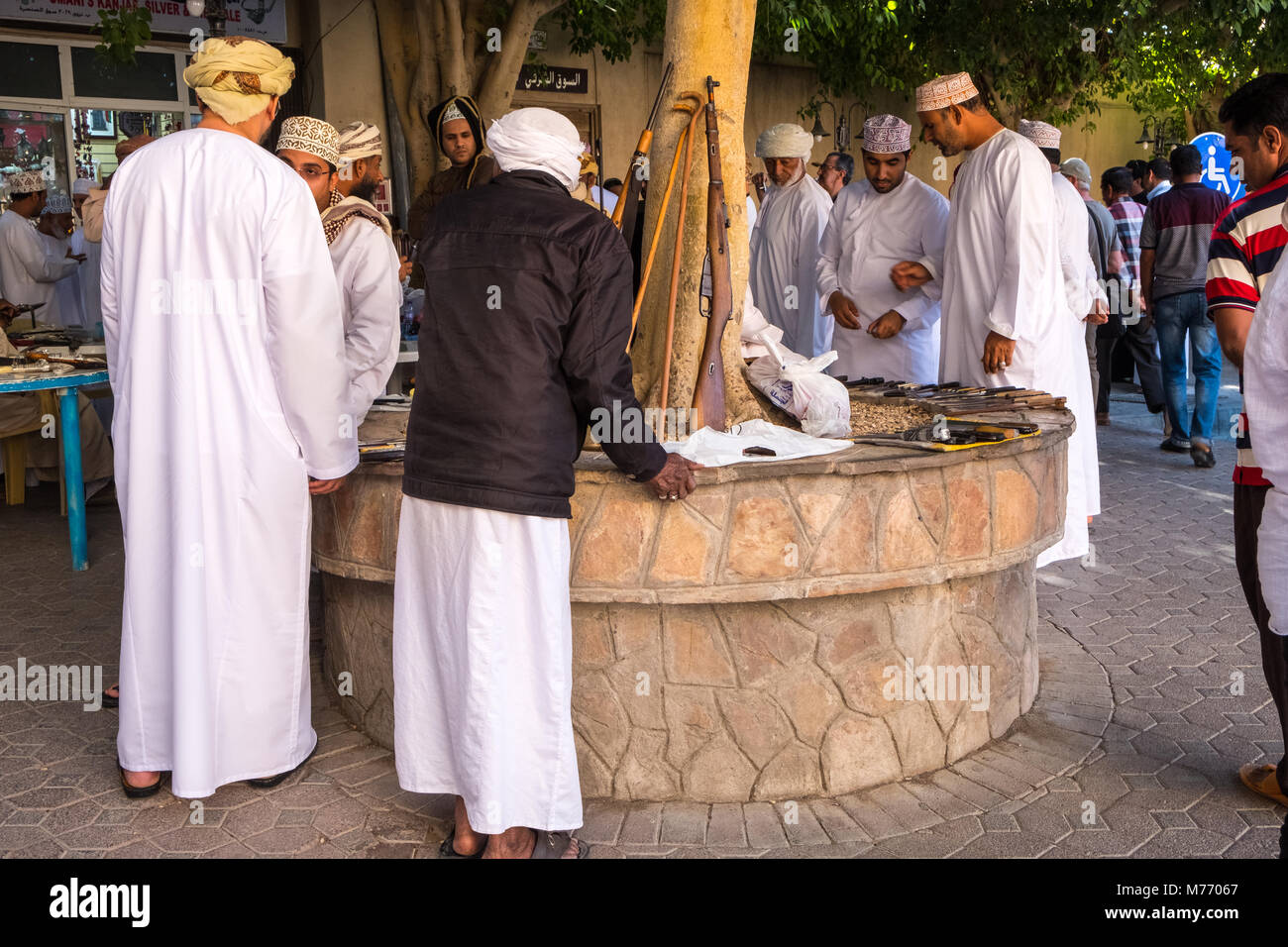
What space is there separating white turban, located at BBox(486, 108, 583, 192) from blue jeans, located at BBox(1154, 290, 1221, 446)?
267 inches

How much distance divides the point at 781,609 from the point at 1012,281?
226 centimetres

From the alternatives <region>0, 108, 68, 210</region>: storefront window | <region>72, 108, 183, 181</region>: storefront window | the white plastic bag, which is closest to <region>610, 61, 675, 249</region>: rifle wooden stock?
the white plastic bag

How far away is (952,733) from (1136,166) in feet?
30.3

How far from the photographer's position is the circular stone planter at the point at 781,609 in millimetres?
3377

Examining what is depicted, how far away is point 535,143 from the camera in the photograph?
295 cm

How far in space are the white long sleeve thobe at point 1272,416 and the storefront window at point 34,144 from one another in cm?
1300

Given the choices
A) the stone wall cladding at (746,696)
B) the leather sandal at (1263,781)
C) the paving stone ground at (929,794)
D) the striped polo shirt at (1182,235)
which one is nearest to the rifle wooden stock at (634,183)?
the stone wall cladding at (746,696)

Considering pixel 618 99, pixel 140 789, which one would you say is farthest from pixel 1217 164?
pixel 140 789

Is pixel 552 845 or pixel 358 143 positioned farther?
pixel 358 143

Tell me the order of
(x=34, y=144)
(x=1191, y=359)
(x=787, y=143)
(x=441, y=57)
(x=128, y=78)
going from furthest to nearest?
(x=128, y=78), (x=34, y=144), (x=441, y=57), (x=1191, y=359), (x=787, y=143)

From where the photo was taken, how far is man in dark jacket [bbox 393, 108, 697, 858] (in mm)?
2896

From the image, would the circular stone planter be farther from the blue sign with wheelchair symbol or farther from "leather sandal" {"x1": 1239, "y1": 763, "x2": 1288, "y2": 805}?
the blue sign with wheelchair symbol

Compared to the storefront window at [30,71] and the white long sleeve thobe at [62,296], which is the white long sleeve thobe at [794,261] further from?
the storefront window at [30,71]

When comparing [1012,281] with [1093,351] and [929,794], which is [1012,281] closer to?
[929,794]
